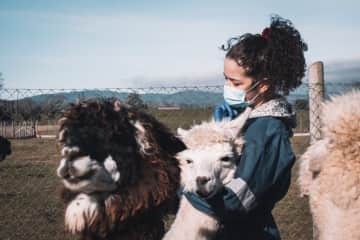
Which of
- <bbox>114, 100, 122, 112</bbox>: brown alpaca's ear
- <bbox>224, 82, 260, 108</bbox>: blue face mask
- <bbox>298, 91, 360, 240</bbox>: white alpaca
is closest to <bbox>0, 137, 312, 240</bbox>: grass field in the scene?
<bbox>224, 82, 260, 108</bbox>: blue face mask

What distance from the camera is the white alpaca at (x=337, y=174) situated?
2127 millimetres

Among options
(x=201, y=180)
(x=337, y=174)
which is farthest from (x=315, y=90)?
(x=337, y=174)

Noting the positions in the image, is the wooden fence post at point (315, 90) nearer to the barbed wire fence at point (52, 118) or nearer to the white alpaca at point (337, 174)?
the barbed wire fence at point (52, 118)

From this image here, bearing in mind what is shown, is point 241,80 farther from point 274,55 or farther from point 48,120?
point 48,120

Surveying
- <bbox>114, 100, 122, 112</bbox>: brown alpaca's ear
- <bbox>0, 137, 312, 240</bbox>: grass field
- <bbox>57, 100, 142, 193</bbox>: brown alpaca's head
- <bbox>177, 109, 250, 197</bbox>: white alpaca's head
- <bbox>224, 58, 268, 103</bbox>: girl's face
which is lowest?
<bbox>0, 137, 312, 240</bbox>: grass field

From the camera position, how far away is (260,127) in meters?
2.90

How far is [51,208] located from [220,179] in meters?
7.45

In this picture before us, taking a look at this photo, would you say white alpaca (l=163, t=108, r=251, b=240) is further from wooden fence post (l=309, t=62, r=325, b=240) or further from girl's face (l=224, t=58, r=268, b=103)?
wooden fence post (l=309, t=62, r=325, b=240)

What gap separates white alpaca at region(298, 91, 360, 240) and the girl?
1.35 feet

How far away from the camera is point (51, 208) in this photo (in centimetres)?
1000

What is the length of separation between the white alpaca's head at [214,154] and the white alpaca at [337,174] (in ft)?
2.63

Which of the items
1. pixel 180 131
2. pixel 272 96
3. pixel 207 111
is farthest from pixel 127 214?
pixel 207 111

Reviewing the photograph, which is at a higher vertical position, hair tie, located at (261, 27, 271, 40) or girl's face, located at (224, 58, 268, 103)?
hair tie, located at (261, 27, 271, 40)

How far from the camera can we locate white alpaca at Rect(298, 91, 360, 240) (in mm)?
2127
